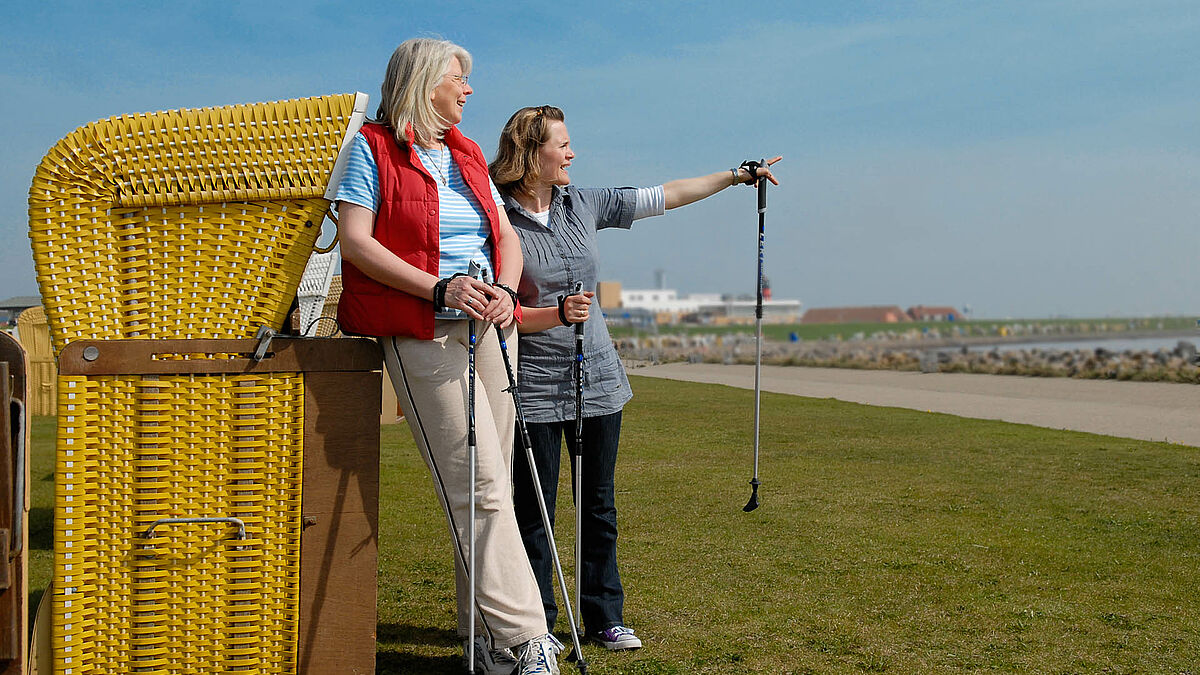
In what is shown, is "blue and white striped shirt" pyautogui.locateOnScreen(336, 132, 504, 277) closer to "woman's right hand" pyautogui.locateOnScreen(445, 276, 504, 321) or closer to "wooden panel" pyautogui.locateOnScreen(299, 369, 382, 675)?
"woman's right hand" pyautogui.locateOnScreen(445, 276, 504, 321)

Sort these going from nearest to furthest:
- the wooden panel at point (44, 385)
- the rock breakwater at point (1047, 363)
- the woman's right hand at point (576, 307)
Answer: the woman's right hand at point (576, 307) → the wooden panel at point (44, 385) → the rock breakwater at point (1047, 363)

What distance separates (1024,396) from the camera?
1655cm

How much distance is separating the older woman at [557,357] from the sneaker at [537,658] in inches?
23.5

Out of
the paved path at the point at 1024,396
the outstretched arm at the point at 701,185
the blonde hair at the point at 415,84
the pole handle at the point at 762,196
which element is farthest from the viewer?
the paved path at the point at 1024,396

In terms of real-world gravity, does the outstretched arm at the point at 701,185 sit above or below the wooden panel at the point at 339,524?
above

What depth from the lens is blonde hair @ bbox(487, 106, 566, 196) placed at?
3734 millimetres

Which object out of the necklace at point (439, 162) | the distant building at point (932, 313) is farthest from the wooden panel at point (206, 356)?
the distant building at point (932, 313)

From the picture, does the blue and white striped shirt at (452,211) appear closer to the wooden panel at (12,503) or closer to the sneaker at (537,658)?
the wooden panel at (12,503)

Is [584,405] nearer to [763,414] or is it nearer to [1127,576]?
[1127,576]

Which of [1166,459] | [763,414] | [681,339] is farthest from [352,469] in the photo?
[681,339]

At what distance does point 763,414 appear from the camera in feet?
40.4

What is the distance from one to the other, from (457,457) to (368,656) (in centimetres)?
61

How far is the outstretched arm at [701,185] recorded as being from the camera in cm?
425

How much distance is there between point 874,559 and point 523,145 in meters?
2.83
